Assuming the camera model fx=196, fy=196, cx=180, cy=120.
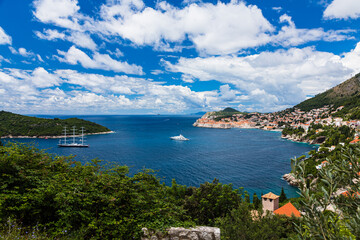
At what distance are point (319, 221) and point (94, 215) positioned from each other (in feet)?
17.6

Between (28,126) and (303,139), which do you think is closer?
(303,139)

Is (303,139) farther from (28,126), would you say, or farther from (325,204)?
(28,126)

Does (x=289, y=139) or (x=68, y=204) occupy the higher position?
(x=68, y=204)

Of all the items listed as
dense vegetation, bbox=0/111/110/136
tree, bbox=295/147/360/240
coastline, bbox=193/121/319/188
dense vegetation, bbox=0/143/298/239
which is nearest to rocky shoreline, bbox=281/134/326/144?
coastline, bbox=193/121/319/188

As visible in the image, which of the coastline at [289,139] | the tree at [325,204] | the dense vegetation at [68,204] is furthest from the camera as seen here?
the coastline at [289,139]

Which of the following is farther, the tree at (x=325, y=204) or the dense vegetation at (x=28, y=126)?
the dense vegetation at (x=28, y=126)

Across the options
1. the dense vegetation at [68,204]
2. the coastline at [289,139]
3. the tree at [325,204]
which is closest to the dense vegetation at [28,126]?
the coastline at [289,139]

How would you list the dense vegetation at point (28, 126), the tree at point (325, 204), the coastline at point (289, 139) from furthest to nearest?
the dense vegetation at point (28, 126) < the coastline at point (289, 139) < the tree at point (325, 204)

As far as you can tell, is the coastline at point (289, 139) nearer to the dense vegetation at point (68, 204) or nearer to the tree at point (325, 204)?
the tree at point (325, 204)

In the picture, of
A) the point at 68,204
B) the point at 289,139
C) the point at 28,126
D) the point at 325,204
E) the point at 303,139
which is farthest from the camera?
the point at 28,126

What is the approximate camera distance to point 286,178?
3284 cm

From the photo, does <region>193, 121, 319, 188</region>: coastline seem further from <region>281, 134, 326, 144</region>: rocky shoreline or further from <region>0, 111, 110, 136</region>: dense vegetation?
<region>0, 111, 110, 136</region>: dense vegetation

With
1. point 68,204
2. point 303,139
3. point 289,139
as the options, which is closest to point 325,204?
point 68,204

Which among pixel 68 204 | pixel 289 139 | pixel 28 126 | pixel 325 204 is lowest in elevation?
pixel 289 139
